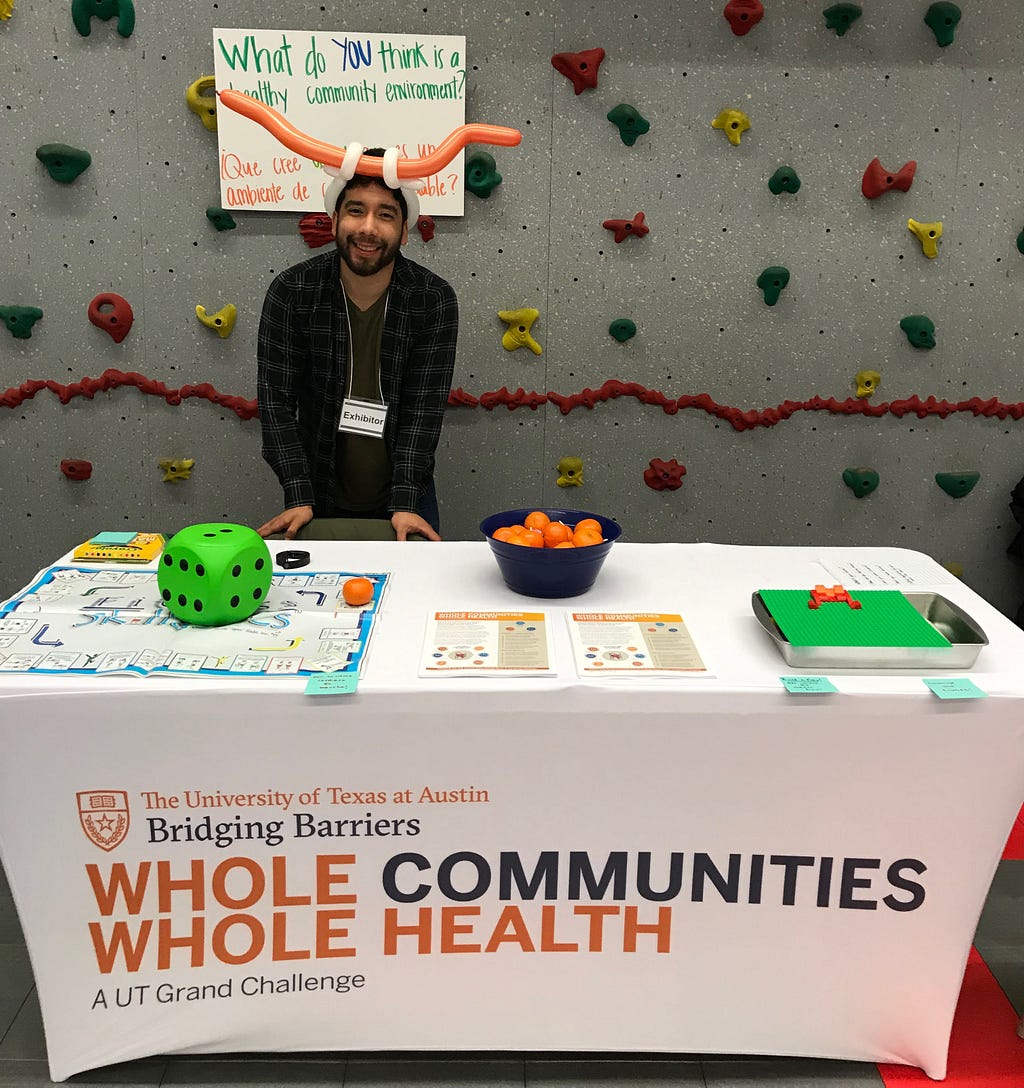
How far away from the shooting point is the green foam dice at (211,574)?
61.4 inches

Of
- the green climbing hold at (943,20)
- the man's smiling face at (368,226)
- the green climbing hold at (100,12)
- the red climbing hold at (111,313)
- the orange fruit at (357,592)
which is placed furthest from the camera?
the red climbing hold at (111,313)

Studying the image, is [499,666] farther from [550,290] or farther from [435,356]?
[550,290]

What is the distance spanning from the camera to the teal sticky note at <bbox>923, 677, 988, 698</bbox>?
1.39 meters

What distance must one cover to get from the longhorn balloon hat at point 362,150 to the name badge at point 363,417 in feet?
1.76

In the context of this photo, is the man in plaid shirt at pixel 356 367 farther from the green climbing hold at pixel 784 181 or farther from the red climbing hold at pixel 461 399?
the green climbing hold at pixel 784 181

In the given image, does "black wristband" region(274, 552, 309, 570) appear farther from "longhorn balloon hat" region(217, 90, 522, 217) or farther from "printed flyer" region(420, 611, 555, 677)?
"longhorn balloon hat" region(217, 90, 522, 217)

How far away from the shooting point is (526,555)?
1.71 metres

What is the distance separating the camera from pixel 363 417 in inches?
99.1

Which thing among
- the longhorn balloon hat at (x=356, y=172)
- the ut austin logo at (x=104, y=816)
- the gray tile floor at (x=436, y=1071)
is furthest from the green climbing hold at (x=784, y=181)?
the ut austin logo at (x=104, y=816)

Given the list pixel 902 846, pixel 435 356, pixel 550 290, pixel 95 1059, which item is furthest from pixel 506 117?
pixel 95 1059

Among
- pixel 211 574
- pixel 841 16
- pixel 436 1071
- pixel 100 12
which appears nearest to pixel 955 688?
pixel 436 1071

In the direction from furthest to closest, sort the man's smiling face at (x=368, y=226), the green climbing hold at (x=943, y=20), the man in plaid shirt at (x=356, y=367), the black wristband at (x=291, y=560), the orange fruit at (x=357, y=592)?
the green climbing hold at (x=943, y=20), the man in plaid shirt at (x=356, y=367), the man's smiling face at (x=368, y=226), the black wristband at (x=291, y=560), the orange fruit at (x=357, y=592)

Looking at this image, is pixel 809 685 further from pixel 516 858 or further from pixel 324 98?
pixel 324 98

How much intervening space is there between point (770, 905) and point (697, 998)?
0.68 ft
